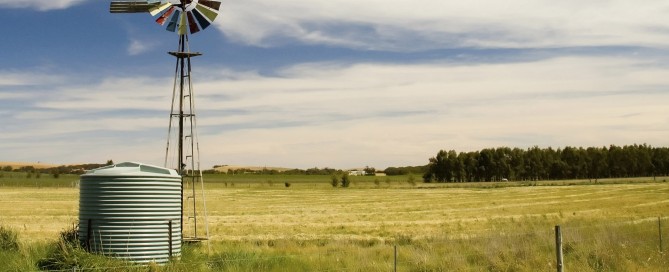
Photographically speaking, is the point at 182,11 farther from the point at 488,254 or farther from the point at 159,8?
the point at 488,254

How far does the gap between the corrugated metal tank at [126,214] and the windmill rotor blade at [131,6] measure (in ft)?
18.5

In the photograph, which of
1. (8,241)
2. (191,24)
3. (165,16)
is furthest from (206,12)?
(8,241)

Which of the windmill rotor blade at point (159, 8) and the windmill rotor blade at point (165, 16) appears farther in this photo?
the windmill rotor blade at point (165, 16)

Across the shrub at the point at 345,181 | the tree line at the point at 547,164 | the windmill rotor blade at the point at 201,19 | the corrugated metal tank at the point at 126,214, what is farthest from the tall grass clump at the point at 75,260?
the tree line at the point at 547,164

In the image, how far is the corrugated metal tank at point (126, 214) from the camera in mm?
14195

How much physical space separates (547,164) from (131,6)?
154 m

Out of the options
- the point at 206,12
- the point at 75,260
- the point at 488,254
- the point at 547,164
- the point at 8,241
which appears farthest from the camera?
the point at 547,164

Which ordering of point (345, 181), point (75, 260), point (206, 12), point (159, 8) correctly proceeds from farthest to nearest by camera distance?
point (345, 181) → point (206, 12) → point (159, 8) → point (75, 260)

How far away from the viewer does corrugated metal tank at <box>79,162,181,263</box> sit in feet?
46.6

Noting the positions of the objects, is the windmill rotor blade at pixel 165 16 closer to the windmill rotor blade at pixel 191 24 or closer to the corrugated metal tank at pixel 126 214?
the windmill rotor blade at pixel 191 24

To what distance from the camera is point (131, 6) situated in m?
18.5

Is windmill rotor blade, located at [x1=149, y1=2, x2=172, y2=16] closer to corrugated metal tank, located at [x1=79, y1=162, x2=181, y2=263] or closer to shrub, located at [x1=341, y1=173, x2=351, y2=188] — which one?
corrugated metal tank, located at [x1=79, y1=162, x2=181, y2=263]

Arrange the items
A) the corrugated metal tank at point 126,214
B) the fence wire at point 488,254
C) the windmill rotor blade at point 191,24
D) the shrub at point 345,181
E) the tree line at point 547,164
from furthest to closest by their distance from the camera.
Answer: the tree line at point 547,164, the shrub at point 345,181, the windmill rotor blade at point 191,24, the fence wire at point 488,254, the corrugated metal tank at point 126,214

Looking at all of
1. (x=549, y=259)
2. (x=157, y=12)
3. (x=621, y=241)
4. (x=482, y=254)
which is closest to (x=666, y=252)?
(x=621, y=241)
